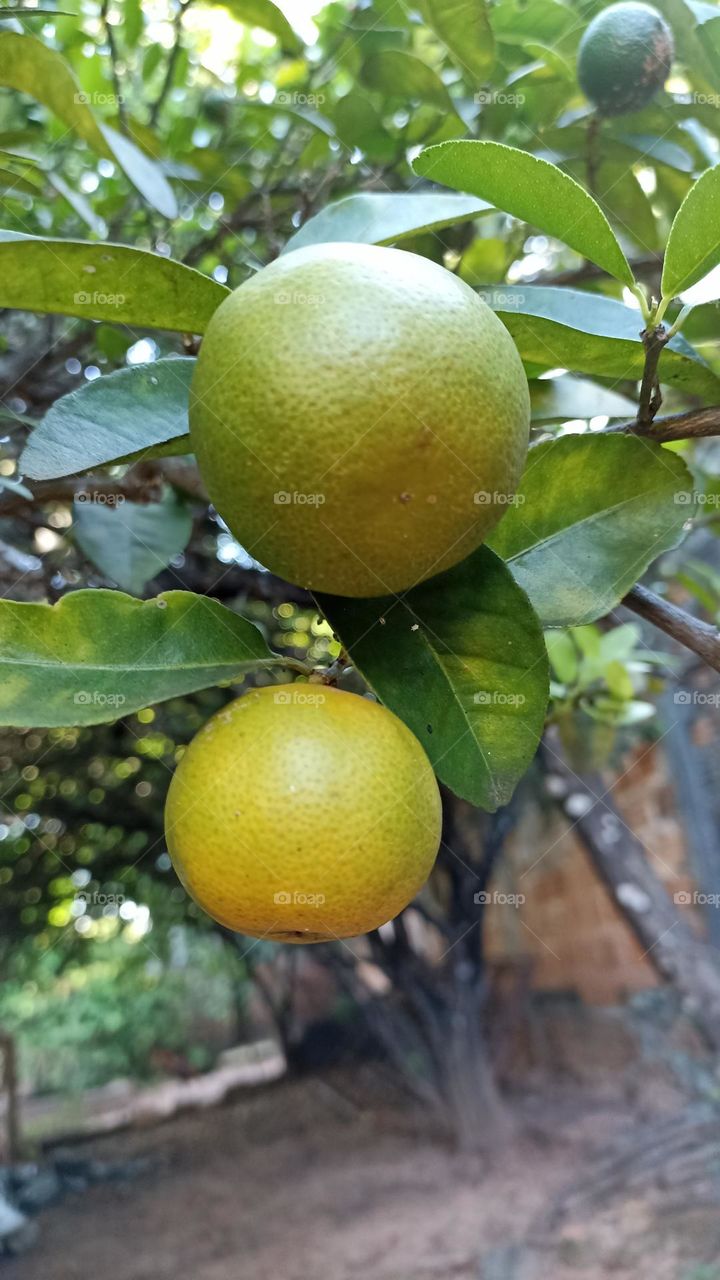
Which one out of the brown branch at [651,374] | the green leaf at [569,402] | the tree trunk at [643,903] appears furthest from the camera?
the tree trunk at [643,903]

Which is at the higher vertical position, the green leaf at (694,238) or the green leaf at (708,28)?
the green leaf at (708,28)

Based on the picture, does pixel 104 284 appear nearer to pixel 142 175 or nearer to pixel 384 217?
pixel 384 217

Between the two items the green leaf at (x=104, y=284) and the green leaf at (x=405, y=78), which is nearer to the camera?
the green leaf at (x=104, y=284)

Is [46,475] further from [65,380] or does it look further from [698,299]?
[65,380]

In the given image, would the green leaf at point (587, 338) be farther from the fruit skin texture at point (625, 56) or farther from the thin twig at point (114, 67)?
the thin twig at point (114, 67)

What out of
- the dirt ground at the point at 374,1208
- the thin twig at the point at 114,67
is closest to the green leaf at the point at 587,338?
the thin twig at the point at 114,67

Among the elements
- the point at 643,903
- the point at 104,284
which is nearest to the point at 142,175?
the point at 104,284
